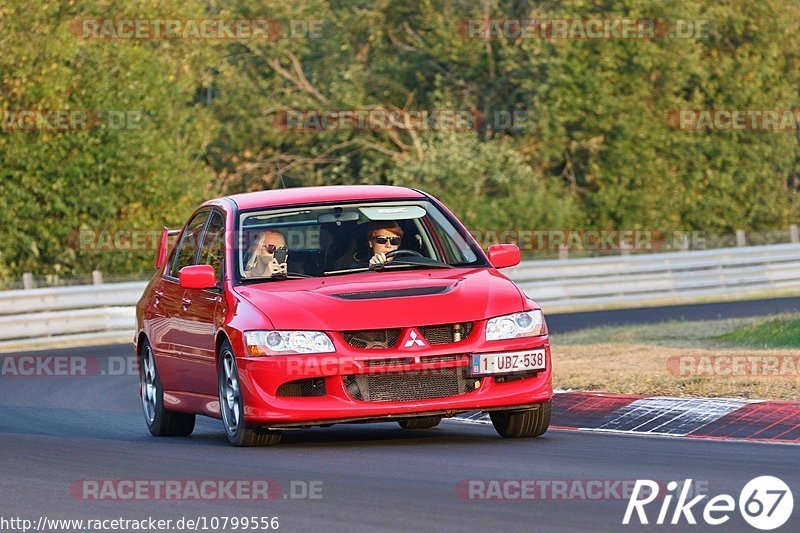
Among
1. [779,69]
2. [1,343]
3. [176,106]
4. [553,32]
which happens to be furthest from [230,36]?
[1,343]

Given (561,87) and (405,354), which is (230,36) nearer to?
(561,87)

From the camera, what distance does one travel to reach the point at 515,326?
10.6 metres

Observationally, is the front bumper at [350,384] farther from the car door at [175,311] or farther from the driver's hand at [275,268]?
the car door at [175,311]

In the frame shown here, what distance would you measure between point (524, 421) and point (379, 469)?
1759 mm

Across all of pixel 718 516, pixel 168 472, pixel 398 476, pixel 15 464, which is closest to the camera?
pixel 718 516

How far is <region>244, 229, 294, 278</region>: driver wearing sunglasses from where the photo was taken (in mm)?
11359

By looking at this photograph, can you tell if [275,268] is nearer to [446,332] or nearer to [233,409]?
[233,409]

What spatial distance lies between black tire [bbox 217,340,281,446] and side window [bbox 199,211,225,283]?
2.29 ft

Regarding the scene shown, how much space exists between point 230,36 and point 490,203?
822cm

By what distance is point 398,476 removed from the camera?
9.20 meters
